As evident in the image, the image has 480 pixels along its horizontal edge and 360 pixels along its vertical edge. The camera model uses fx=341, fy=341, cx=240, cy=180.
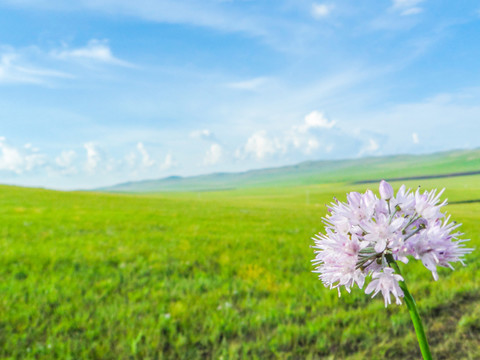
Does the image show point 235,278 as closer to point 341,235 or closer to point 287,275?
point 287,275

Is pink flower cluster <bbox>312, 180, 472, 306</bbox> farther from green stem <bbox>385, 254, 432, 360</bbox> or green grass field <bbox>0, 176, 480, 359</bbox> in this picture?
green grass field <bbox>0, 176, 480, 359</bbox>

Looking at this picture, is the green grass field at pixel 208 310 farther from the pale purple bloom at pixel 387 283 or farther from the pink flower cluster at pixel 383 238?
the pale purple bloom at pixel 387 283

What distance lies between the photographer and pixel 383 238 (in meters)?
1.17

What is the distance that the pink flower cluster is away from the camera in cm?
114

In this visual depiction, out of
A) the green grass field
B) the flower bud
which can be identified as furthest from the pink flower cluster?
the green grass field

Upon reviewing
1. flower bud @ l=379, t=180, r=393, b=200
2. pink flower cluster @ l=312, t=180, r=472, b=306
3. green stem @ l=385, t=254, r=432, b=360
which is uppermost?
flower bud @ l=379, t=180, r=393, b=200

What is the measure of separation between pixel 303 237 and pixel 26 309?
9630 millimetres

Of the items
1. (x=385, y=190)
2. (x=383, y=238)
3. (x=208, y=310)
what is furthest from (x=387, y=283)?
(x=208, y=310)

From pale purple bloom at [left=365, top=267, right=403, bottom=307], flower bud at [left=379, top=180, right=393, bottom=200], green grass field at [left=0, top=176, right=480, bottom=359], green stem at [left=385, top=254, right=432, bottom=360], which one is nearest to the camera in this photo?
green stem at [left=385, top=254, right=432, bottom=360]

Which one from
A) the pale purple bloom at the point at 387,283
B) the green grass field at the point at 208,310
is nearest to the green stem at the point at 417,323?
the pale purple bloom at the point at 387,283

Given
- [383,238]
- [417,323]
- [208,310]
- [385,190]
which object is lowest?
[208,310]

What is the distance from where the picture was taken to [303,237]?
43.5ft

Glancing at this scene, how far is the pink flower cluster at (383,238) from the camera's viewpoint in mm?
1139

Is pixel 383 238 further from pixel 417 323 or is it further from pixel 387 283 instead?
pixel 417 323
